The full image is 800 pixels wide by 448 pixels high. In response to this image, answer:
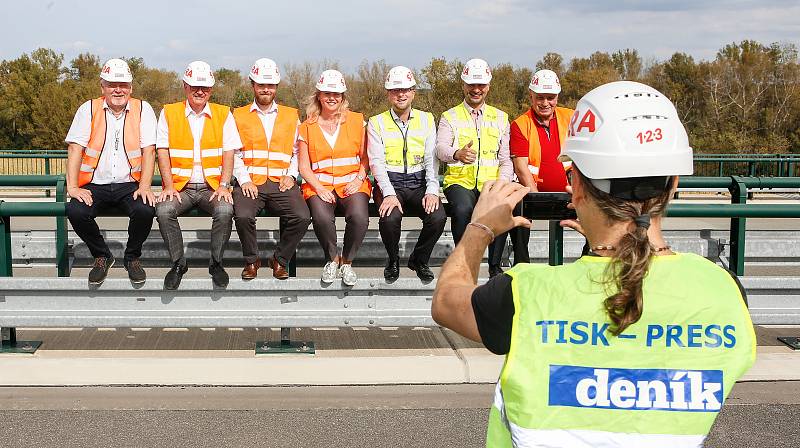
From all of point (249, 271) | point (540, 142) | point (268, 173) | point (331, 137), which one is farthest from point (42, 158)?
point (540, 142)

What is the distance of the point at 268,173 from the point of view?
7.20 meters

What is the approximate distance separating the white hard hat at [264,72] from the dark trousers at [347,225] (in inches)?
42.9

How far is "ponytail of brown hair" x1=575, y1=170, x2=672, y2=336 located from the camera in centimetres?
180

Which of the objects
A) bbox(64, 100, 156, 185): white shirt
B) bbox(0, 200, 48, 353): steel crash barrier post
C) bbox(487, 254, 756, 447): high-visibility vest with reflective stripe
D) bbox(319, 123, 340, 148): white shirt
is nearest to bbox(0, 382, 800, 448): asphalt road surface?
bbox(0, 200, 48, 353): steel crash barrier post

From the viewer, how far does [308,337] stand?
7277 millimetres

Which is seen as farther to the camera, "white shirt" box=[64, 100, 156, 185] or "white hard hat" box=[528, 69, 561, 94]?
"white hard hat" box=[528, 69, 561, 94]

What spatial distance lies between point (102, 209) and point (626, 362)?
18.5 feet

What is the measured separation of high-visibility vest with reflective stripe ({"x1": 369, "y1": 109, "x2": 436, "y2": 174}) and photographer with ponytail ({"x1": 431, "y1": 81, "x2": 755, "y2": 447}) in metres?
5.40

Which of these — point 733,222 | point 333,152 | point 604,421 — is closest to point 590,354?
point 604,421

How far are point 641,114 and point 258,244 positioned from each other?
18.5ft

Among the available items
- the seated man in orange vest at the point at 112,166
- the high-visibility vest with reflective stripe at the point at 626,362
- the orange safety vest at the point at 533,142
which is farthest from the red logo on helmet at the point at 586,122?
the orange safety vest at the point at 533,142

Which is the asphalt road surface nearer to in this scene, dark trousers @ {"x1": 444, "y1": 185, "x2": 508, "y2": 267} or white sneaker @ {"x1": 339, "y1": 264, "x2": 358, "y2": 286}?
white sneaker @ {"x1": 339, "y1": 264, "x2": 358, "y2": 286}

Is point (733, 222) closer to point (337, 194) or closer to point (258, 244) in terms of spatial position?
point (337, 194)

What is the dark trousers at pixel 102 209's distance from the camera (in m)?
6.66
